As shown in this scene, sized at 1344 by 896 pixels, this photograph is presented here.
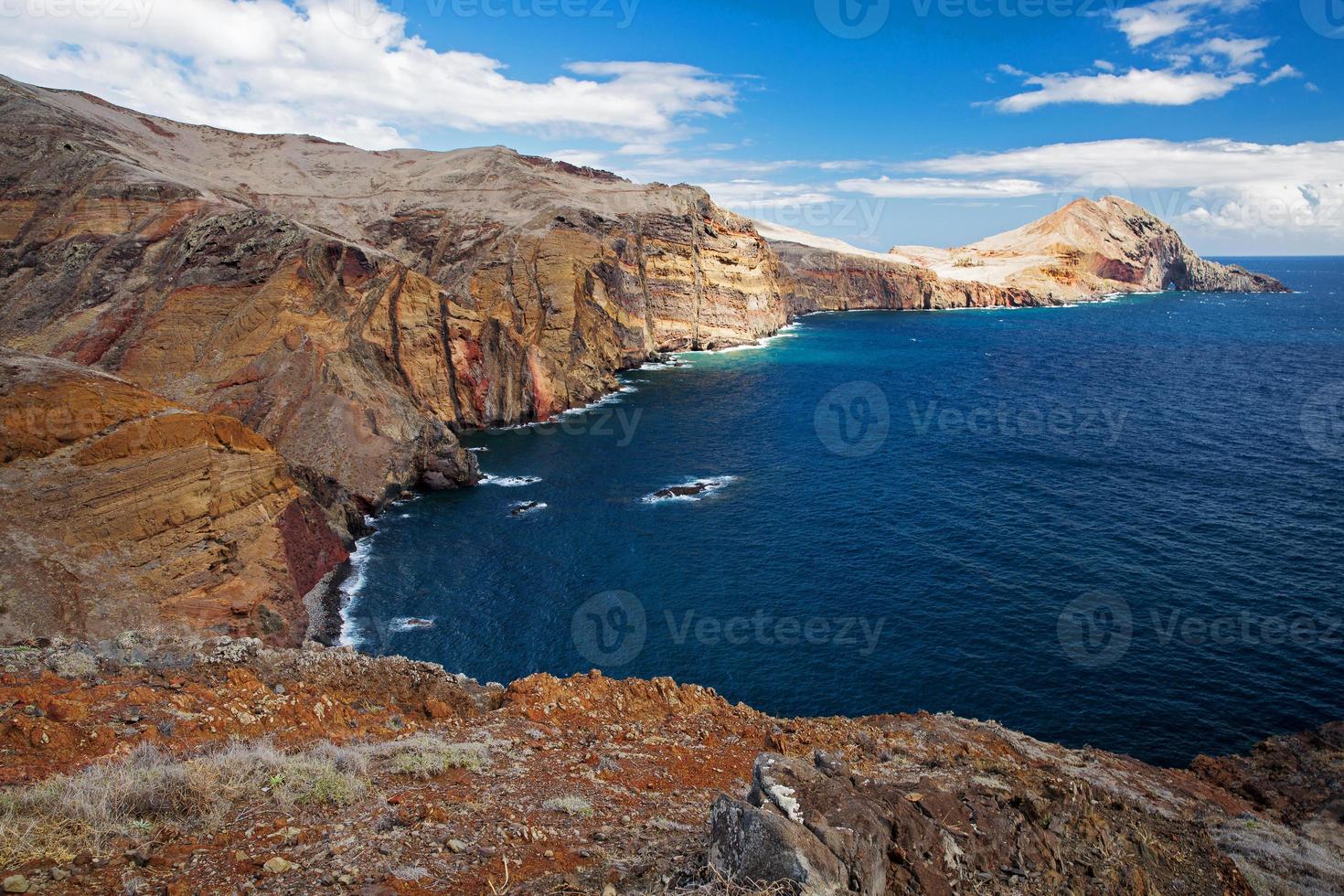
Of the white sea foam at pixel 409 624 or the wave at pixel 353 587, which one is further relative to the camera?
the white sea foam at pixel 409 624

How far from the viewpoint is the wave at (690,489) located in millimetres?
56022

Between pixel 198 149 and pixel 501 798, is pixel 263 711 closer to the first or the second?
pixel 501 798

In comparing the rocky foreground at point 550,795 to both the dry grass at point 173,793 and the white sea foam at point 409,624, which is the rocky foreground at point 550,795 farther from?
the white sea foam at point 409,624

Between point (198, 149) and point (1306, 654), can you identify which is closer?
point (1306, 654)

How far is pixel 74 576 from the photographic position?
30.6 m

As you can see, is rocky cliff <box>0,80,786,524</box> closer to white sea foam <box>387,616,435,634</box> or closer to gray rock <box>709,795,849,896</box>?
white sea foam <box>387,616,435,634</box>

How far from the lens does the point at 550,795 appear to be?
14977 millimetres

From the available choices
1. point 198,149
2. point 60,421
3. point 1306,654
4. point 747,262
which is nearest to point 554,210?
point 747,262

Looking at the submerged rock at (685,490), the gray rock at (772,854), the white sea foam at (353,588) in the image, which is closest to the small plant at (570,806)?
the gray rock at (772,854)

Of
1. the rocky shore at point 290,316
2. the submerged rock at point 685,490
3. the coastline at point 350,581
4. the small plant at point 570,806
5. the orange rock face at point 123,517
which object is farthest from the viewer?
the submerged rock at point 685,490

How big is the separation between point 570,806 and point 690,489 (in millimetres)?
43670

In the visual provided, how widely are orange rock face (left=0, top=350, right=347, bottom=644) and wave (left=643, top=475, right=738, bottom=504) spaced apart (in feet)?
83.2

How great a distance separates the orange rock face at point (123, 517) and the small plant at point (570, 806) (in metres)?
25.0

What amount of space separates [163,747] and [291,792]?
450 cm
